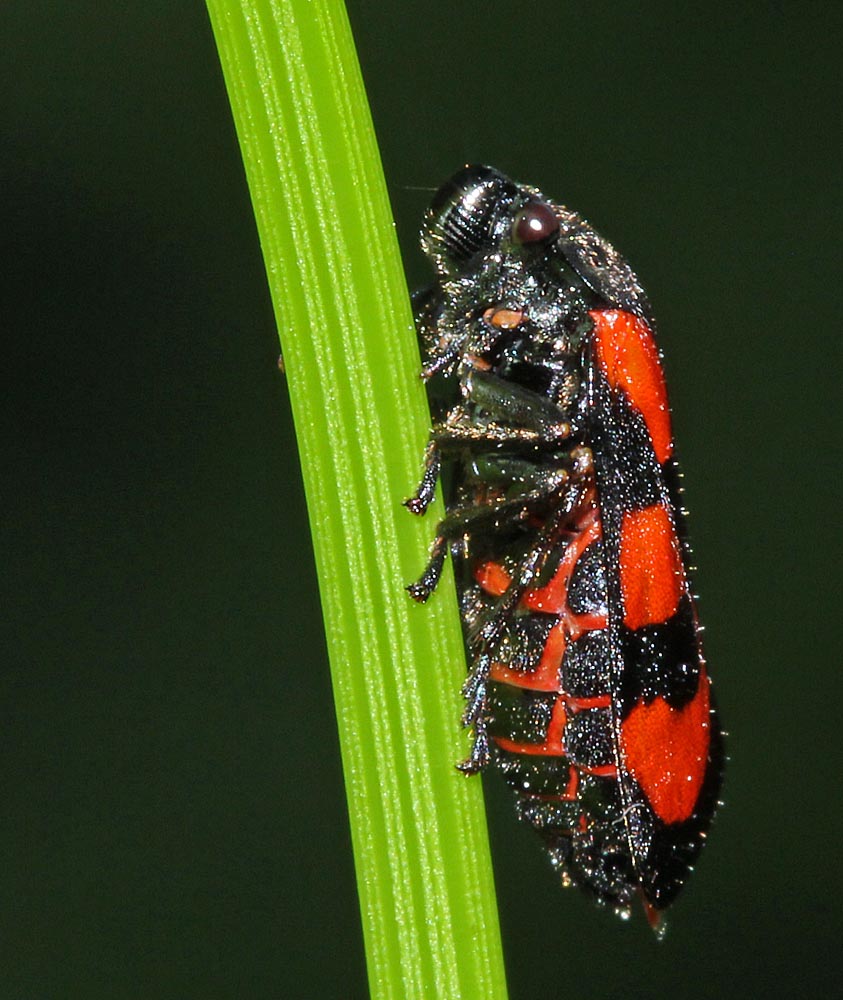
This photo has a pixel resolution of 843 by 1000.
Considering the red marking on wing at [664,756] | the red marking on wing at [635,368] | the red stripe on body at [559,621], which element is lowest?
the red marking on wing at [664,756]

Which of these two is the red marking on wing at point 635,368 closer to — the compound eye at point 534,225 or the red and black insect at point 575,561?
the red and black insect at point 575,561

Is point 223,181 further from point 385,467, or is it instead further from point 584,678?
point 385,467

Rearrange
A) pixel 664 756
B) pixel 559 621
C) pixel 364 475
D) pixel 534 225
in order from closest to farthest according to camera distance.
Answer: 1. pixel 364 475
2. pixel 664 756
3. pixel 559 621
4. pixel 534 225

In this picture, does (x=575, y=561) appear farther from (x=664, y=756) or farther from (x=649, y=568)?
(x=664, y=756)

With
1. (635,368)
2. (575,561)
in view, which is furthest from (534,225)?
(575,561)

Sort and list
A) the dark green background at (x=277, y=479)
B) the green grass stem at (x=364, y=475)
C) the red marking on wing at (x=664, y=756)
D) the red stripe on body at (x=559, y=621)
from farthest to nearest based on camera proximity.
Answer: the dark green background at (x=277, y=479)
the red stripe on body at (x=559, y=621)
the red marking on wing at (x=664, y=756)
the green grass stem at (x=364, y=475)

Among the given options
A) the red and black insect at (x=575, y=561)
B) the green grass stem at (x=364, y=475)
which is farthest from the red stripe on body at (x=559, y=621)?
the green grass stem at (x=364, y=475)

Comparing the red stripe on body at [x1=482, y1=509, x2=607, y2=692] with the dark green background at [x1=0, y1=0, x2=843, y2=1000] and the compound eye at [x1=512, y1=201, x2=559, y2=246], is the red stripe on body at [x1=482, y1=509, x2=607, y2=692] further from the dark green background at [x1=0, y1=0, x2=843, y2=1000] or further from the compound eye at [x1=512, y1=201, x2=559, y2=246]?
the dark green background at [x1=0, y1=0, x2=843, y2=1000]
